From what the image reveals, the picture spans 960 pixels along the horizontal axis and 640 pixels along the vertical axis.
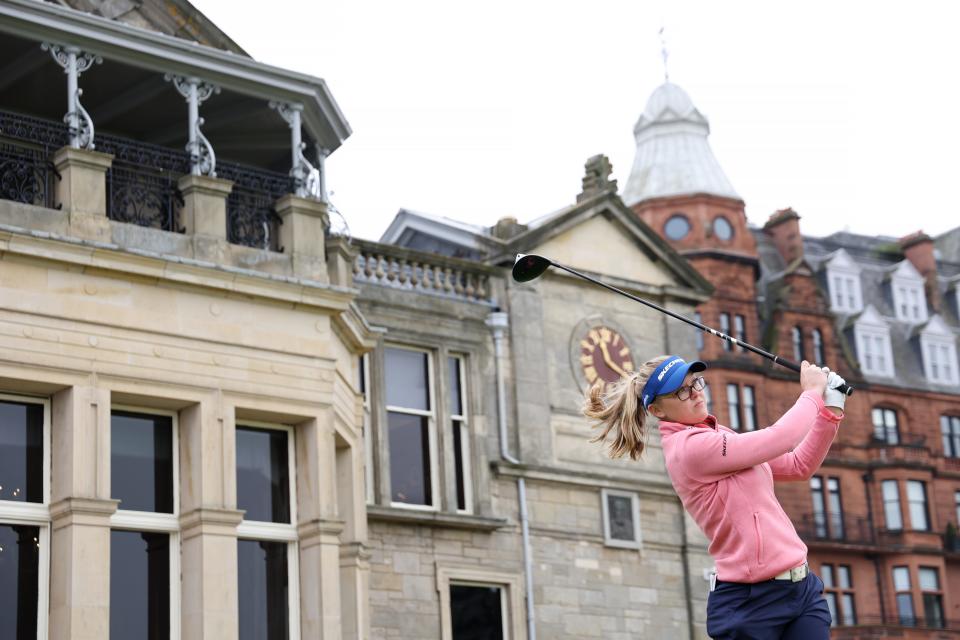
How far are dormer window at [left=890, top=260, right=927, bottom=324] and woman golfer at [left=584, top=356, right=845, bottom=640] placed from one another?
180 feet

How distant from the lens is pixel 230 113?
20.3 m

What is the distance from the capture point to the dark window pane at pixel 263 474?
17953 mm

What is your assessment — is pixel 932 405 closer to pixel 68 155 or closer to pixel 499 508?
pixel 499 508

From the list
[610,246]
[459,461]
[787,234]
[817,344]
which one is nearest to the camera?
[459,461]

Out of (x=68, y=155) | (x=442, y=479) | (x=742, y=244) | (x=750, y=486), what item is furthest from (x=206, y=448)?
(x=742, y=244)

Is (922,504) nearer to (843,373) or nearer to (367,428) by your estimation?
(843,373)

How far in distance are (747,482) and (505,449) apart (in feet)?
61.6

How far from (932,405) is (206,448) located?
4477 cm

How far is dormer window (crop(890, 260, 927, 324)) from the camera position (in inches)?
2402

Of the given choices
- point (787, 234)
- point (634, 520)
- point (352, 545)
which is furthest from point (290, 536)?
point (787, 234)

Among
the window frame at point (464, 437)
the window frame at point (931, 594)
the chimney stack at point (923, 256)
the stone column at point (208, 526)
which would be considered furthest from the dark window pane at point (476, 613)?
the chimney stack at point (923, 256)

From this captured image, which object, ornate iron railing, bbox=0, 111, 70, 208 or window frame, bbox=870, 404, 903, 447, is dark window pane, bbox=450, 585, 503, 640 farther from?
window frame, bbox=870, 404, 903, 447

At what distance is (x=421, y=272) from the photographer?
26281 mm

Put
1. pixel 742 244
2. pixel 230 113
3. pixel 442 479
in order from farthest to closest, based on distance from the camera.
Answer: pixel 742 244, pixel 442 479, pixel 230 113
